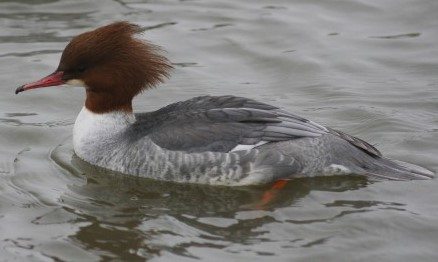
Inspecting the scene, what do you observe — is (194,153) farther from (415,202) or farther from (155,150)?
(415,202)

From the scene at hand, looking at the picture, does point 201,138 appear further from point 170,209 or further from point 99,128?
point 99,128

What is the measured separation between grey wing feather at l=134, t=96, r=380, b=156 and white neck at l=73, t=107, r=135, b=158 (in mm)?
342

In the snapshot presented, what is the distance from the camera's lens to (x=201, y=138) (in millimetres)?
7293

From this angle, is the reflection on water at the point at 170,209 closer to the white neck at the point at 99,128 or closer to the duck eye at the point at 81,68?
the white neck at the point at 99,128

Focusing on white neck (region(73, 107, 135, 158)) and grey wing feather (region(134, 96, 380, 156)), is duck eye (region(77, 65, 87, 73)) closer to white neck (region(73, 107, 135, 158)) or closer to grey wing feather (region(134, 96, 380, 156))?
white neck (region(73, 107, 135, 158))

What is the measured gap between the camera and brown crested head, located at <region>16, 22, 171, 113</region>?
24.6 ft

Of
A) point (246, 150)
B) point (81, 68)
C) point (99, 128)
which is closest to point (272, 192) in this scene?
point (246, 150)

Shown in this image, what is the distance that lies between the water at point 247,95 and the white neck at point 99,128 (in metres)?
0.20

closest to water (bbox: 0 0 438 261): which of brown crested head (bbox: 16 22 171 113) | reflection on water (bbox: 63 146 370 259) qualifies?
reflection on water (bbox: 63 146 370 259)

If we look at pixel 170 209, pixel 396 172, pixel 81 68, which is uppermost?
pixel 81 68

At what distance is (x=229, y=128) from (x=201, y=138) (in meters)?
0.25

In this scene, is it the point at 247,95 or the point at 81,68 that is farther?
the point at 247,95

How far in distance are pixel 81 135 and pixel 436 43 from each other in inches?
195

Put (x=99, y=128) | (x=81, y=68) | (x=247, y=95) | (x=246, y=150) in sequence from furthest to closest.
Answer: (x=247, y=95)
(x=99, y=128)
(x=81, y=68)
(x=246, y=150)
